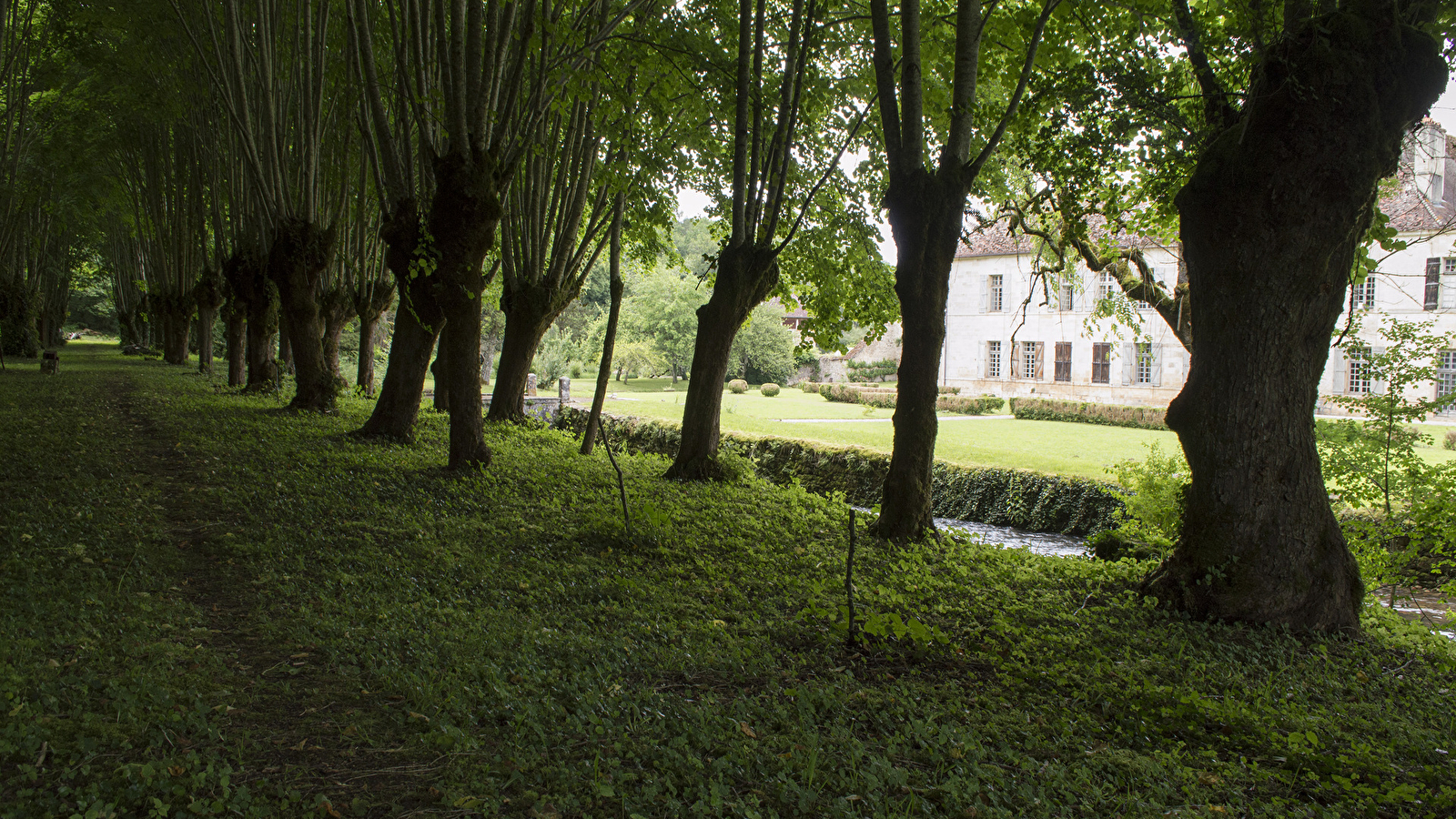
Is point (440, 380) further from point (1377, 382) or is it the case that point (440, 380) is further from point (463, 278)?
point (1377, 382)

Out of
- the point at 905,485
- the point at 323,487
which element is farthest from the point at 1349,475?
the point at 323,487

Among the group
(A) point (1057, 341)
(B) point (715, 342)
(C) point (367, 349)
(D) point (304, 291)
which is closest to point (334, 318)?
(C) point (367, 349)

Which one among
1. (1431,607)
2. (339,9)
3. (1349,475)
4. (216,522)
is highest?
(339,9)

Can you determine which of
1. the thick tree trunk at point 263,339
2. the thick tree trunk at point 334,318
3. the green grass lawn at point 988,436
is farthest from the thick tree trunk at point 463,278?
the thick tree trunk at point 334,318

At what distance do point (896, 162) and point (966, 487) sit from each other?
958cm

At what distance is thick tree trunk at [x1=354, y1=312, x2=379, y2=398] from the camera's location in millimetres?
19609

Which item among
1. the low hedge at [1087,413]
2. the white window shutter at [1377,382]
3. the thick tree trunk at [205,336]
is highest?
the thick tree trunk at [205,336]

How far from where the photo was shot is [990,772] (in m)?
3.34

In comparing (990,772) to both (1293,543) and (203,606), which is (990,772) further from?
(203,606)

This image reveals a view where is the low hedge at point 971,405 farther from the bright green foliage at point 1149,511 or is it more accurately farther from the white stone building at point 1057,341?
the bright green foliage at point 1149,511

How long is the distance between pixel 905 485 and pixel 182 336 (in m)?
33.8

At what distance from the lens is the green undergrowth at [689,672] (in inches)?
123

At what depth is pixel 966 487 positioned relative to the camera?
16.0 meters

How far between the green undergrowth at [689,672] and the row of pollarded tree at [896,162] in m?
1.38
